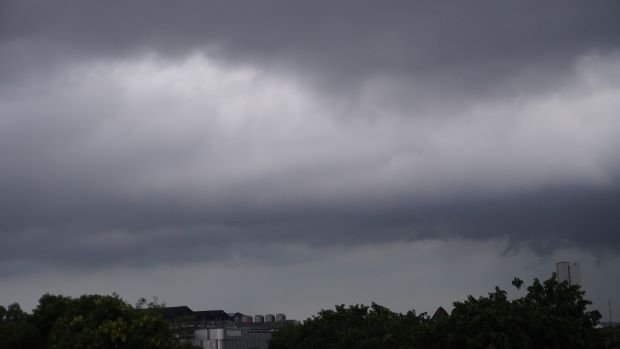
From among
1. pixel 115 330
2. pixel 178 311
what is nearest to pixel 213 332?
pixel 178 311

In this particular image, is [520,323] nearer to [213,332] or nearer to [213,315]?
[213,332]

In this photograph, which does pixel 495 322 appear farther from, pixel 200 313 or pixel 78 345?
pixel 200 313

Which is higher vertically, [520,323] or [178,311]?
[178,311]

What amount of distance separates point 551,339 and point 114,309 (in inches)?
1169

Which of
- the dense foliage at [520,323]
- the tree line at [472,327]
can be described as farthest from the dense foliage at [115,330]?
the dense foliage at [520,323]

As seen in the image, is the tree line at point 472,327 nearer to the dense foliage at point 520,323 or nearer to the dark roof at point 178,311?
the dense foliage at point 520,323

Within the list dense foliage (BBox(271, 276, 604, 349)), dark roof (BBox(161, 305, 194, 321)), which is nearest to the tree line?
dense foliage (BBox(271, 276, 604, 349))

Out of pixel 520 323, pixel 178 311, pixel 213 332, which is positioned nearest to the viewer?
pixel 520 323

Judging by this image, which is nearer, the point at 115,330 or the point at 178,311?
the point at 115,330

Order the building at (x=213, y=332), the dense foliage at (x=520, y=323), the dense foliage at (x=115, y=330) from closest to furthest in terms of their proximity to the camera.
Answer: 1. the dense foliage at (x=520, y=323)
2. the dense foliage at (x=115, y=330)
3. the building at (x=213, y=332)

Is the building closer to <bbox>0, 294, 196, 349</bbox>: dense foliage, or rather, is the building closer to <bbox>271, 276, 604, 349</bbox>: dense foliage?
<bbox>0, 294, 196, 349</bbox>: dense foliage

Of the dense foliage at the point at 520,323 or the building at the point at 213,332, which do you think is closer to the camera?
the dense foliage at the point at 520,323

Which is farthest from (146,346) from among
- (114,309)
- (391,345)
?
(391,345)

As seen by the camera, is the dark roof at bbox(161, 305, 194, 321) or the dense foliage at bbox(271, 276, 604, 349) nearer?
the dense foliage at bbox(271, 276, 604, 349)
